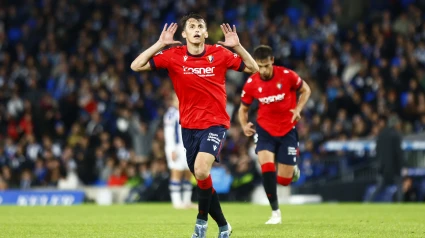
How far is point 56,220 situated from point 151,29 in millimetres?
16340

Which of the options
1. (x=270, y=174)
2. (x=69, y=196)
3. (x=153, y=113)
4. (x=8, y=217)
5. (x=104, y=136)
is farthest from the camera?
(x=153, y=113)

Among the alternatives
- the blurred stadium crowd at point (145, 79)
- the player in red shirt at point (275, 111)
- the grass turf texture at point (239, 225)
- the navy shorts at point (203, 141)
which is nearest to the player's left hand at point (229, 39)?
the navy shorts at point (203, 141)

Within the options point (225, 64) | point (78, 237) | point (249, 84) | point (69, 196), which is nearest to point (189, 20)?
point (225, 64)

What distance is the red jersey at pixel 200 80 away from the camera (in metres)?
9.67

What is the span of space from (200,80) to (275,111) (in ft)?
12.5

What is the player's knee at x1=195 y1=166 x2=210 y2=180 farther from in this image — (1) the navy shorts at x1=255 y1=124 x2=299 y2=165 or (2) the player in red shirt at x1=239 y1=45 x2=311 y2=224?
(1) the navy shorts at x1=255 y1=124 x2=299 y2=165

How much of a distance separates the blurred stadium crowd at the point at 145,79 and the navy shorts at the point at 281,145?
26.9ft

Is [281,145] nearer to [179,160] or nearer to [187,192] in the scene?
[179,160]

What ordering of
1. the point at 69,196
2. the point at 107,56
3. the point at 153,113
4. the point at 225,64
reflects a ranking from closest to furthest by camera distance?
the point at 225,64 → the point at 69,196 → the point at 153,113 → the point at 107,56

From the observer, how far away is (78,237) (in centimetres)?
1013

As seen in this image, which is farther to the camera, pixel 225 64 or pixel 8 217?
pixel 8 217

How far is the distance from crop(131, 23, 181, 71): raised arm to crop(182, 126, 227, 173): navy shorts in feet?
2.65

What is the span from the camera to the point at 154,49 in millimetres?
9695

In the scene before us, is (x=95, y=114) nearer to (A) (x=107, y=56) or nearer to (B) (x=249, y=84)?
(A) (x=107, y=56)
